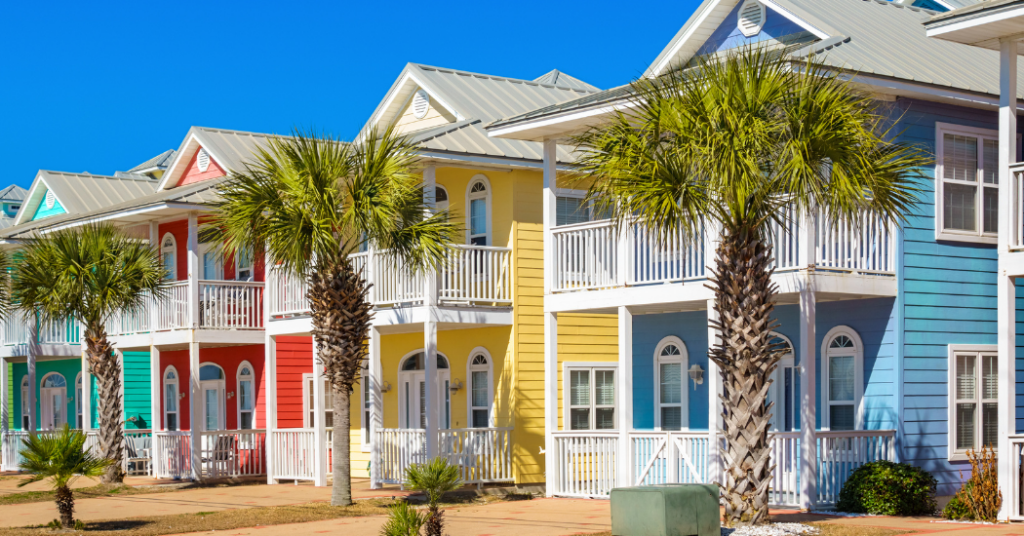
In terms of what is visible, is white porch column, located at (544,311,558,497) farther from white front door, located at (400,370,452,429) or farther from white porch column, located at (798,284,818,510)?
white porch column, located at (798,284,818,510)

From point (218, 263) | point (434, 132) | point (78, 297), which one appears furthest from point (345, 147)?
point (218, 263)

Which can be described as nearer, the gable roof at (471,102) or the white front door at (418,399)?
the gable roof at (471,102)

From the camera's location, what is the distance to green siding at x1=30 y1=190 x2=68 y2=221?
1407 inches

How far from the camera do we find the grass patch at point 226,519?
17.1m

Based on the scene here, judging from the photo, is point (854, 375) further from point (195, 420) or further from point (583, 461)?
point (195, 420)

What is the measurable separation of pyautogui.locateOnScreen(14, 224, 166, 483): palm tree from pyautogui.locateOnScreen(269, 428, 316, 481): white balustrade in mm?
2964

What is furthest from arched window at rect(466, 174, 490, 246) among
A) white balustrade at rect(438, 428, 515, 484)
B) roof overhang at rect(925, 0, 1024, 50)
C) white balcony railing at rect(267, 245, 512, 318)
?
roof overhang at rect(925, 0, 1024, 50)

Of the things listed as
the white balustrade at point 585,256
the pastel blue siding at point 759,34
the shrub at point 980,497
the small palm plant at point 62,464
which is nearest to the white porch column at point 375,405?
the white balustrade at point 585,256

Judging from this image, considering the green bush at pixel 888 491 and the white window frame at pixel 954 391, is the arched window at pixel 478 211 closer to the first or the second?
the white window frame at pixel 954 391

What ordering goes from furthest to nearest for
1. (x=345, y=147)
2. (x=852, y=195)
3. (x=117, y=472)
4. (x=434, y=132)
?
(x=117, y=472)
(x=434, y=132)
(x=345, y=147)
(x=852, y=195)

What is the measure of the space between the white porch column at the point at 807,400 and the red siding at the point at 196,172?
16932 millimetres

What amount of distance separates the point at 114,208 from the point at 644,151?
60.6 ft

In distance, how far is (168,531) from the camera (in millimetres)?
16984

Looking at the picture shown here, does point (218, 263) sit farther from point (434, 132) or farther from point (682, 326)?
point (682, 326)
